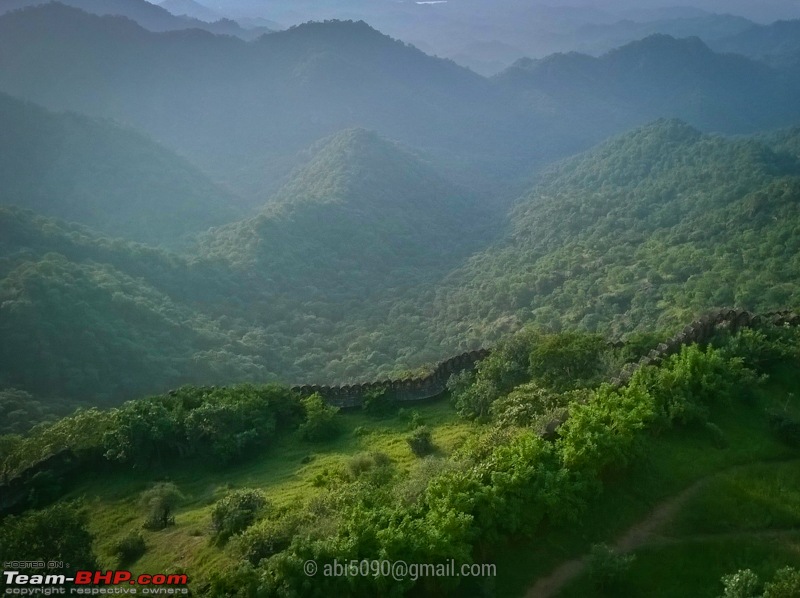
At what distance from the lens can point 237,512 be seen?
1795 centimetres

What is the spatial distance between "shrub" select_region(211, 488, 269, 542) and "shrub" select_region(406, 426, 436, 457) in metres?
6.05

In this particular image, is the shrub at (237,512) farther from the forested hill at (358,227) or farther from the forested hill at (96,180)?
the forested hill at (96,180)

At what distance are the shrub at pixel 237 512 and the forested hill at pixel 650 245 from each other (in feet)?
131

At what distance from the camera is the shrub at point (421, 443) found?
2278 cm

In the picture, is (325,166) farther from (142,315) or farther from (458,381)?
(458,381)

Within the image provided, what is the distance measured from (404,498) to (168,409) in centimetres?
1558

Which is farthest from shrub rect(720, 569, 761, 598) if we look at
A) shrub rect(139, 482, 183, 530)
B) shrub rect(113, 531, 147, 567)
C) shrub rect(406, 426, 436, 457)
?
shrub rect(139, 482, 183, 530)

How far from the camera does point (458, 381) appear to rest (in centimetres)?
2802

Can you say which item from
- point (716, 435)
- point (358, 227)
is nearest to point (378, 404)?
point (716, 435)

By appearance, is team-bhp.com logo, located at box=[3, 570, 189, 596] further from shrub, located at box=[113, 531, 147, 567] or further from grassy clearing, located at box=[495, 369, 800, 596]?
grassy clearing, located at box=[495, 369, 800, 596]

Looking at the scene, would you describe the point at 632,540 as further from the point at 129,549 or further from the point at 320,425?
the point at 320,425

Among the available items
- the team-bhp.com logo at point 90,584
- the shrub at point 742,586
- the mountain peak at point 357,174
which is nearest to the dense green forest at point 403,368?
the shrub at point 742,586

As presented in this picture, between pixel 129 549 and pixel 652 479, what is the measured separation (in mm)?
15604

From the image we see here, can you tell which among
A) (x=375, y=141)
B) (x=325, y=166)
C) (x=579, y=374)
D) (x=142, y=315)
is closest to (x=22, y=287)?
(x=142, y=315)
